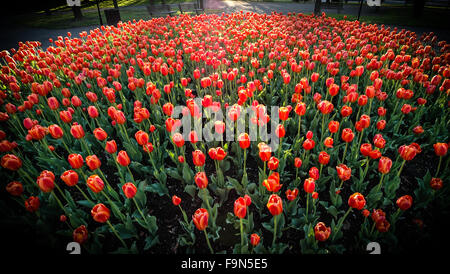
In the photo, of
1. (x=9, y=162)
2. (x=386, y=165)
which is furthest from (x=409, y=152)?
(x=9, y=162)

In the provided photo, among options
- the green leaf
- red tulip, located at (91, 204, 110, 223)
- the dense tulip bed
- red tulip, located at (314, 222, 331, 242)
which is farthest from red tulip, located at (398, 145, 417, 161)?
red tulip, located at (91, 204, 110, 223)

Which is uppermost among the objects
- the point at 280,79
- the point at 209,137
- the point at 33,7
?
the point at 33,7

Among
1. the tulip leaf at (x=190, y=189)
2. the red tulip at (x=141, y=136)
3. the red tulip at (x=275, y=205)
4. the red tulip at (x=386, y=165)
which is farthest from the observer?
the tulip leaf at (x=190, y=189)

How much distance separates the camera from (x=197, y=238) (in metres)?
2.47

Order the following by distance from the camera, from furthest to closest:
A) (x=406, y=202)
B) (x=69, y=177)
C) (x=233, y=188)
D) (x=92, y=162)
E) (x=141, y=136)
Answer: (x=233, y=188), (x=141, y=136), (x=92, y=162), (x=69, y=177), (x=406, y=202)

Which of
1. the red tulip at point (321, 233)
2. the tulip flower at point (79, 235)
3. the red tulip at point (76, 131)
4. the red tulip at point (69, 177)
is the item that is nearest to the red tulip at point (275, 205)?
the red tulip at point (321, 233)

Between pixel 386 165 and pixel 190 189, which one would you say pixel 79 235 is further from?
pixel 386 165

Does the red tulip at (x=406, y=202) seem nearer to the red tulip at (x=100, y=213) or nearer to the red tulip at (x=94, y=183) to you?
the red tulip at (x=100, y=213)

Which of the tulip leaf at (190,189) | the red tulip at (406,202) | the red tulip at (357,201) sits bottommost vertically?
the tulip leaf at (190,189)

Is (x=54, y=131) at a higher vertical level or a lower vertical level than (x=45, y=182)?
higher

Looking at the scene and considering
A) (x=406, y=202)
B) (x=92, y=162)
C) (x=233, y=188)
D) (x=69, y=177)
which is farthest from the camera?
(x=233, y=188)

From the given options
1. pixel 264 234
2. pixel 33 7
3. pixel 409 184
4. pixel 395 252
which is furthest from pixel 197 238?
pixel 33 7
